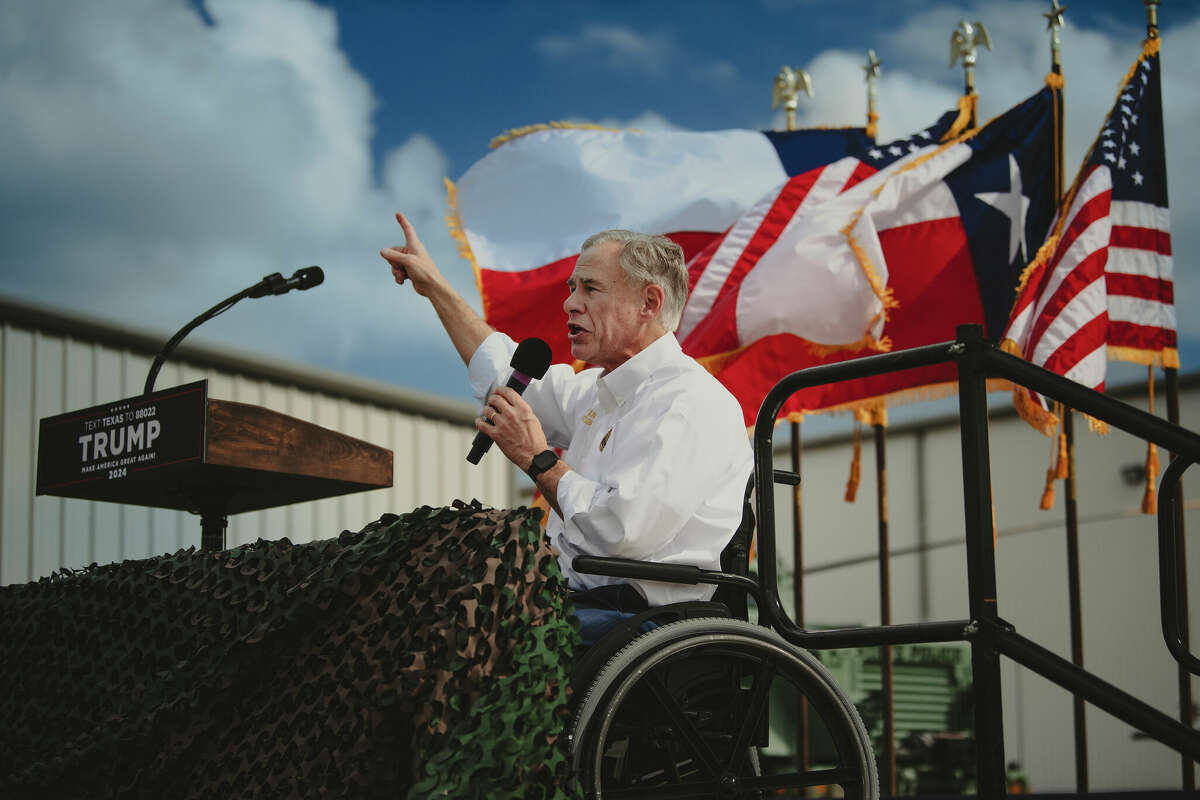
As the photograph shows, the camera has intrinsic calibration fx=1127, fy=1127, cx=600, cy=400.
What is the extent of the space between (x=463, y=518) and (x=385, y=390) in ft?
28.7

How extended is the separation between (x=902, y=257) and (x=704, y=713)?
3.28m

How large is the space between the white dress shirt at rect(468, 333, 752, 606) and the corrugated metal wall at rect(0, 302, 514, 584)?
508 centimetres

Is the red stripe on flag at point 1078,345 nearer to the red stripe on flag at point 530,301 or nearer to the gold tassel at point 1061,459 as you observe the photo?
the gold tassel at point 1061,459

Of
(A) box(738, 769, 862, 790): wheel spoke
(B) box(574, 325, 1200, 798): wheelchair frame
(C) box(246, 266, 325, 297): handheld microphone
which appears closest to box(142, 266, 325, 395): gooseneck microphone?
(C) box(246, 266, 325, 297): handheld microphone

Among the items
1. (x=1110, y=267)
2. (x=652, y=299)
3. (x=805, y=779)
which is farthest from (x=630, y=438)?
(x=1110, y=267)

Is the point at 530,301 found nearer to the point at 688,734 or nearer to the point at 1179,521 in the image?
the point at 1179,521

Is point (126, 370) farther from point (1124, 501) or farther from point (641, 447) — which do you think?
point (1124, 501)

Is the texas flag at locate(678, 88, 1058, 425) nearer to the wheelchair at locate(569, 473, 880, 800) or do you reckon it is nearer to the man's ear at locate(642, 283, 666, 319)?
the man's ear at locate(642, 283, 666, 319)

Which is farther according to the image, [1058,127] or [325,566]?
[1058,127]

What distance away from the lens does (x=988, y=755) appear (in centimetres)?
163

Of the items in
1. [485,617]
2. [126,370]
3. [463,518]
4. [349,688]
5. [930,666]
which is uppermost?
[126,370]

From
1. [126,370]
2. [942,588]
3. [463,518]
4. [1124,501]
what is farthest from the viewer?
[942,588]

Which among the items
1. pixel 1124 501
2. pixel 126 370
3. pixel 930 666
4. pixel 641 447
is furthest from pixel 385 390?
pixel 641 447

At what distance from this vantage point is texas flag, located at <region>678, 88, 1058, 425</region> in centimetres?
456
